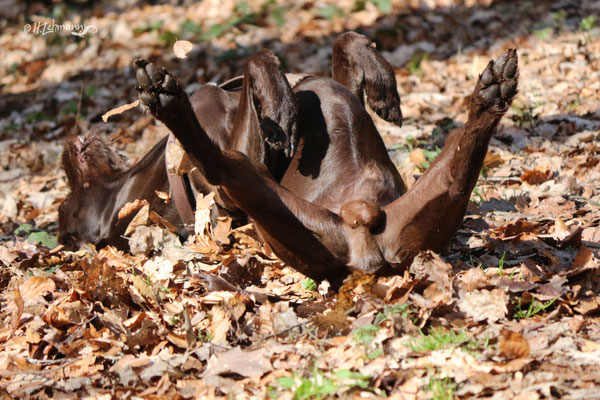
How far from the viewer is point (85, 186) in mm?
5223

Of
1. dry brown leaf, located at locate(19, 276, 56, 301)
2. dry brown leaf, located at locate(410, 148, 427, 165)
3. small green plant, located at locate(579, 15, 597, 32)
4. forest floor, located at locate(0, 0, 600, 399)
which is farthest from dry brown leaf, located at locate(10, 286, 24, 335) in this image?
small green plant, located at locate(579, 15, 597, 32)

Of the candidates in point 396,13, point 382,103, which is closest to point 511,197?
point 382,103

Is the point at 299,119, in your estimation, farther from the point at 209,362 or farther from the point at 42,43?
the point at 42,43

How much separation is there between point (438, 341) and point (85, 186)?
3330 mm

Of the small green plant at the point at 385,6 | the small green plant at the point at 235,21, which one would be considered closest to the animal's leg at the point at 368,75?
the small green plant at the point at 385,6

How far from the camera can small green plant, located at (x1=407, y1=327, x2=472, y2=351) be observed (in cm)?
265

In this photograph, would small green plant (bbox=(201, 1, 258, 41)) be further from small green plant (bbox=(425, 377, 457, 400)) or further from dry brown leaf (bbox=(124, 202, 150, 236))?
small green plant (bbox=(425, 377, 457, 400))

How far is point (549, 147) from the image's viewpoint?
5379mm

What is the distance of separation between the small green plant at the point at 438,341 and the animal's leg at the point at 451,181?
23.1 inches

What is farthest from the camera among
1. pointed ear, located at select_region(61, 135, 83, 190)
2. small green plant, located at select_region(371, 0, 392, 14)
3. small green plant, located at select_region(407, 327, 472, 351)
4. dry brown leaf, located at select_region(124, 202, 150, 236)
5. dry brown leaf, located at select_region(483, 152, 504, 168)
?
small green plant, located at select_region(371, 0, 392, 14)

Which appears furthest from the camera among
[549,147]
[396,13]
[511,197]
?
[396,13]

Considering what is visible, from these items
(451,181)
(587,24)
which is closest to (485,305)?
(451,181)

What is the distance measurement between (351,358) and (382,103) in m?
2.08

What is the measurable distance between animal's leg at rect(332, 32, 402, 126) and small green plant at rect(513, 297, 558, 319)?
1723 millimetres
